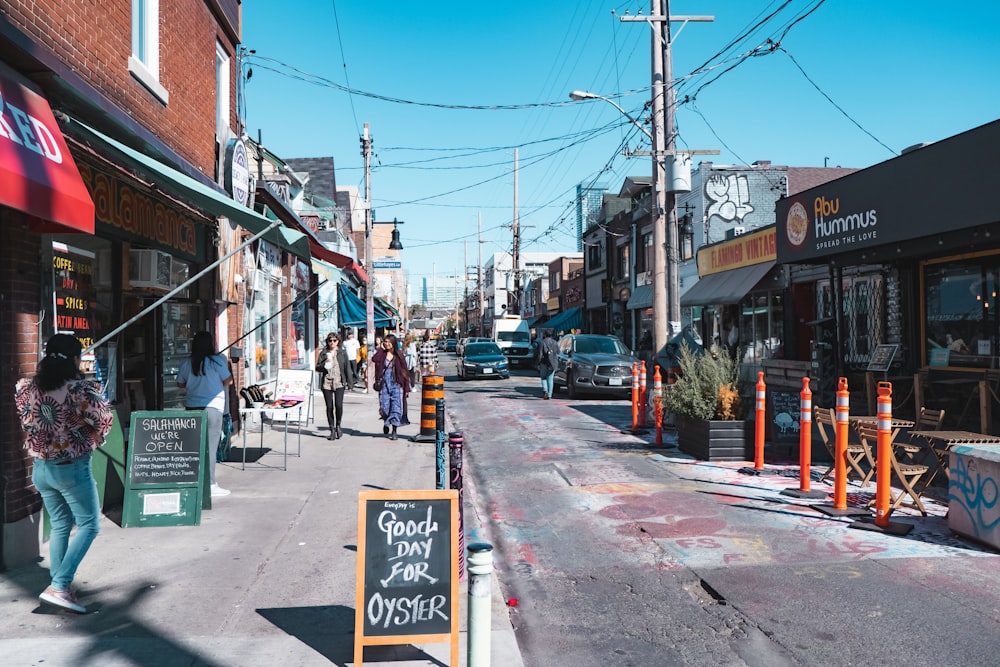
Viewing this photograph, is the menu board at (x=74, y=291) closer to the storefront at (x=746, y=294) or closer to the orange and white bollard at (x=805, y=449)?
the orange and white bollard at (x=805, y=449)

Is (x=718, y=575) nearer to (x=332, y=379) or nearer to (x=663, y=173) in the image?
(x=332, y=379)

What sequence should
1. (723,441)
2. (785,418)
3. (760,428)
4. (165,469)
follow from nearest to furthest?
(165,469) < (760,428) < (723,441) < (785,418)

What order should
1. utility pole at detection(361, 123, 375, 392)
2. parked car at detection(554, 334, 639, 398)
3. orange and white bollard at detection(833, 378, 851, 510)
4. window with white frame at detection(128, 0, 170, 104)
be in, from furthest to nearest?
utility pole at detection(361, 123, 375, 392)
parked car at detection(554, 334, 639, 398)
window with white frame at detection(128, 0, 170, 104)
orange and white bollard at detection(833, 378, 851, 510)

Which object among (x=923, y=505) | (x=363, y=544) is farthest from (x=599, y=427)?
(x=363, y=544)

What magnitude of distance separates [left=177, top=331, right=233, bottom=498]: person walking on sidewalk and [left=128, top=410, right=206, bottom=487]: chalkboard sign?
869mm

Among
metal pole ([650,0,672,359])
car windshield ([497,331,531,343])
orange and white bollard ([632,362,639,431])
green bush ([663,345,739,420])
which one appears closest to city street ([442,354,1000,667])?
green bush ([663,345,739,420])

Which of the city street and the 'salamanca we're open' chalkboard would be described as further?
the 'salamanca we're open' chalkboard

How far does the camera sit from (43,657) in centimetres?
411

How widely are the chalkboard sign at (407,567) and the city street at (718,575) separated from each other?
1.98 ft

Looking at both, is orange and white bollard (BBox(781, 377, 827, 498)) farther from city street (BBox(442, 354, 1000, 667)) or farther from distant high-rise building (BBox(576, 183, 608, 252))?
distant high-rise building (BBox(576, 183, 608, 252))

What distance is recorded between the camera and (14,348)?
5.70 metres

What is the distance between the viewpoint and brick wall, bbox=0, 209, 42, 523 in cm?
561

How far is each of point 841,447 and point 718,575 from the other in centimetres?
242

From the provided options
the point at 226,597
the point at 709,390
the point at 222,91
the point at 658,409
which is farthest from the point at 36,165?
the point at 658,409
